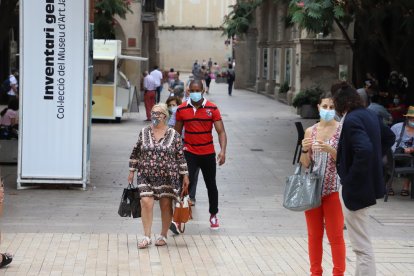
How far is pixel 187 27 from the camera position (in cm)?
7362

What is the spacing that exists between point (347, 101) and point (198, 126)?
3.35 m

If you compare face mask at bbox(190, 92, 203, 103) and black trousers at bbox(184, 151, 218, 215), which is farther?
black trousers at bbox(184, 151, 218, 215)

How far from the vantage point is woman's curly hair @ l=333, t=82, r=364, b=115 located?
268 inches

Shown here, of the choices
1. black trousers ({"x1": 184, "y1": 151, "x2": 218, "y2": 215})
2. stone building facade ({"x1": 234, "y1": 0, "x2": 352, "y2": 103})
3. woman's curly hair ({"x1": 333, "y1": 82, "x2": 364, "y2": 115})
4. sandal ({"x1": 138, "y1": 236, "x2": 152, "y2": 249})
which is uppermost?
stone building facade ({"x1": 234, "y1": 0, "x2": 352, "y2": 103})

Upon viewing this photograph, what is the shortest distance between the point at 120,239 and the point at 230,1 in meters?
64.6

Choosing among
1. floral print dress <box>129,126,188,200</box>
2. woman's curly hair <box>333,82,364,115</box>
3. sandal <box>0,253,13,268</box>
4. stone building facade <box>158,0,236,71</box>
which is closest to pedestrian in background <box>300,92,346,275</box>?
woman's curly hair <box>333,82,364,115</box>

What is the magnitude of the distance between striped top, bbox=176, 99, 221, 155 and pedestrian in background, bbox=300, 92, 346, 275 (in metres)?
2.70

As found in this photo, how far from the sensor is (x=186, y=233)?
9.84m

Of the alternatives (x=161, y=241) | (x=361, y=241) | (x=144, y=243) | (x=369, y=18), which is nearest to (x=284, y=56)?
(x=369, y=18)

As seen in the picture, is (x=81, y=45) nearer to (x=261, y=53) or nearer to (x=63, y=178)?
(x=63, y=178)

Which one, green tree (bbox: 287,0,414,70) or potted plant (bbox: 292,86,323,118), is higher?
green tree (bbox: 287,0,414,70)

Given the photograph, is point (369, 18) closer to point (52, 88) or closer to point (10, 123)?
point (10, 123)

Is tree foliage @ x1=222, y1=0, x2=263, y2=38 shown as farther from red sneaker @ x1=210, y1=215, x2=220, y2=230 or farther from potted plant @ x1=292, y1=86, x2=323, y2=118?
red sneaker @ x1=210, y1=215, x2=220, y2=230

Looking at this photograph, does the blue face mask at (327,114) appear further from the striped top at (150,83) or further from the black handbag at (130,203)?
the striped top at (150,83)
